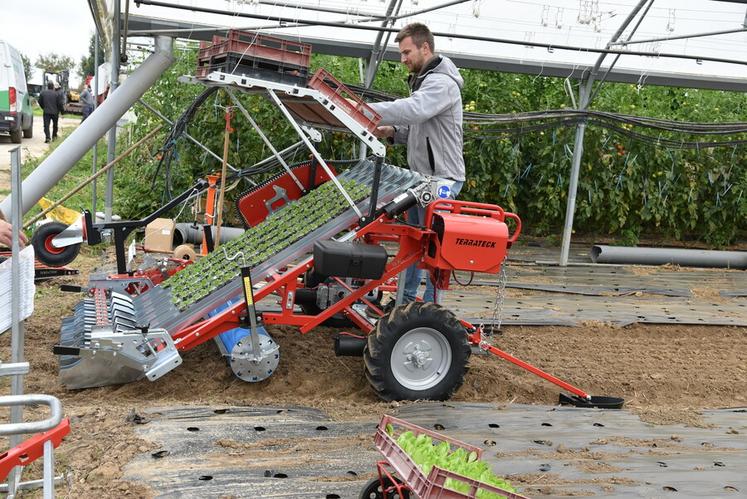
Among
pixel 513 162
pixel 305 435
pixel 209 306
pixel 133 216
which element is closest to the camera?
pixel 305 435

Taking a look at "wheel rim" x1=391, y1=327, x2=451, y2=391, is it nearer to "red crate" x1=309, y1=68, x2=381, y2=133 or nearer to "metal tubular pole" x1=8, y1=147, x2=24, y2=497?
"red crate" x1=309, y1=68, x2=381, y2=133

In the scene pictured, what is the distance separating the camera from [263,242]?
561cm

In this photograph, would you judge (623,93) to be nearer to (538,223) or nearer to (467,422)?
(538,223)

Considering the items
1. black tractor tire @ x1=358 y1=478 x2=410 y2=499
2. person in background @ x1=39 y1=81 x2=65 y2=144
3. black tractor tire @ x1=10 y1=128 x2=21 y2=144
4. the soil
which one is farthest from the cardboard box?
person in background @ x1=39 y1=81 x2=65 y2=144

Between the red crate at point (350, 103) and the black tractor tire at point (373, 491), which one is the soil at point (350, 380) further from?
the red crate at point (350, 103)

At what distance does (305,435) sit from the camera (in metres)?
4.32

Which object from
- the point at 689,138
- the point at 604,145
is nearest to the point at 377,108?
the point at 604,145

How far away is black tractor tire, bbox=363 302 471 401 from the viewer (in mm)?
5184

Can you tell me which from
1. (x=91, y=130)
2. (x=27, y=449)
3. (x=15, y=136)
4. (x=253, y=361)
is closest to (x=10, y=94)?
(x=15, y=136)

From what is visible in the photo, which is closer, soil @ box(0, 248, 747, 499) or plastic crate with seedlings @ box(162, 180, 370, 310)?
soil @ box(0, 248, 747, 499)

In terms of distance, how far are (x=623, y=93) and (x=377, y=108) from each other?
898 centimetres

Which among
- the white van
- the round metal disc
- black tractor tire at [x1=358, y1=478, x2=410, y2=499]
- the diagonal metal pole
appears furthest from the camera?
the white van

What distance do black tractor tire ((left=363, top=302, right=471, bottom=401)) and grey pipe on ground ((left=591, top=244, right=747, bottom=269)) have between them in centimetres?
620

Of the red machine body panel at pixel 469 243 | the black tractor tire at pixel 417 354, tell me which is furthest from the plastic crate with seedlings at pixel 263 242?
the black tractor tire at pixel 417 354
